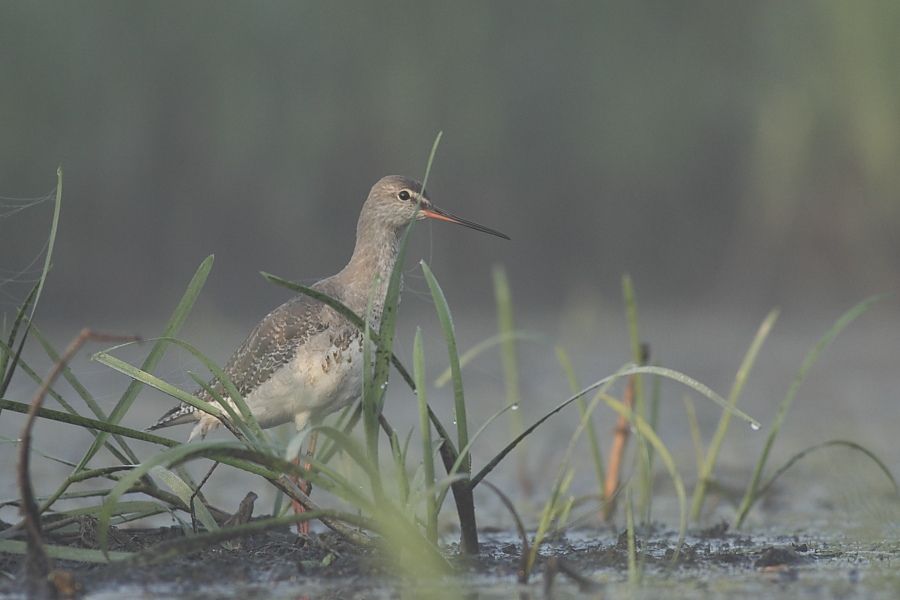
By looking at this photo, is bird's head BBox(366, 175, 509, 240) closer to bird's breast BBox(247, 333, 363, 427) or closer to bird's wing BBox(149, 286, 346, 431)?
bird's wing BBox(149, 286, 346, 431)

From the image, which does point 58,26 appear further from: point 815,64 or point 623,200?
point 815,64

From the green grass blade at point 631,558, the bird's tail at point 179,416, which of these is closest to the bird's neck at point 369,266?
the bird's tail at point 179,416

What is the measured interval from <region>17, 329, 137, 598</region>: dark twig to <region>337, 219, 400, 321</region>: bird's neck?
218cm

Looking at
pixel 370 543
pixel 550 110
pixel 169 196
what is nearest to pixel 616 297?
pixel 550 110

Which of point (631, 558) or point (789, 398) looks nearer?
point (631, 558)

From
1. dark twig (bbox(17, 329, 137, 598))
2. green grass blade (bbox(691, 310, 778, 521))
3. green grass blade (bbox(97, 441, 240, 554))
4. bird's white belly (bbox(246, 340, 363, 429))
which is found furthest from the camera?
bird's white belly (bbox(246, 340, 363, 429))

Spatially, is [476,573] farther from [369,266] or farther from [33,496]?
[369,266]

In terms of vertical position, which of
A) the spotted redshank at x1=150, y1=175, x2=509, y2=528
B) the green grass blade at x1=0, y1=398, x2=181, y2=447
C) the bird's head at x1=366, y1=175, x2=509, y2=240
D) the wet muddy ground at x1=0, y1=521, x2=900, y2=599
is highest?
the bird's head at x1=366, y1=175, x2=509, y2=240

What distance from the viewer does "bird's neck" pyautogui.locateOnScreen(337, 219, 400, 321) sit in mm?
6227

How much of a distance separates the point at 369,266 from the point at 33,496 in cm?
254

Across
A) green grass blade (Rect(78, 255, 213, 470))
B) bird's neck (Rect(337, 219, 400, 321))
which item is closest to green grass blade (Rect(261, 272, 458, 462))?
green grass blade (Rect(78, 255, 213, 470))

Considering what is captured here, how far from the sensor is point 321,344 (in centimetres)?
613

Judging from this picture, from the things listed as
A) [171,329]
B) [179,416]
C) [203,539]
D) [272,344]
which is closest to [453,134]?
[272,344]

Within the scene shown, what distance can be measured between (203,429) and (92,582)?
180cm
